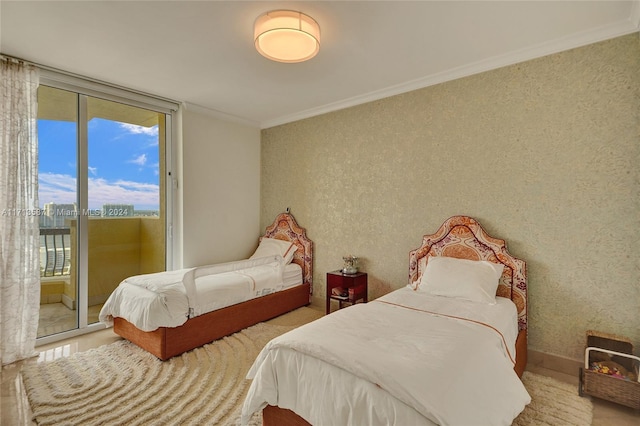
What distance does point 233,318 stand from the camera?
126 inches

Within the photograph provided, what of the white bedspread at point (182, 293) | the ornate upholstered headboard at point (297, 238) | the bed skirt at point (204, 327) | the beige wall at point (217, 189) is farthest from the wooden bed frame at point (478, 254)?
the beige wall at point (217, 189)

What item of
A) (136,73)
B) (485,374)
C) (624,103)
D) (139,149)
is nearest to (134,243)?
(139,149)

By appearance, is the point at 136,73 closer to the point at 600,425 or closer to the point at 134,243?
the point at 134,243

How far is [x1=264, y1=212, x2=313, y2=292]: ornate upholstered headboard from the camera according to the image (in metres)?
4.21

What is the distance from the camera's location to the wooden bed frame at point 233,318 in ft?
8.86

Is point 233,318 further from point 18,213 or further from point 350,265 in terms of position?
point 18,213

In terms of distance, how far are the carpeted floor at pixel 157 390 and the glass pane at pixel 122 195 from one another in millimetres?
1019

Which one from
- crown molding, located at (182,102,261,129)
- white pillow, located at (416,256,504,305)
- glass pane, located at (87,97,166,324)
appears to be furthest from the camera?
crown molding, located at (182,102,261,129)

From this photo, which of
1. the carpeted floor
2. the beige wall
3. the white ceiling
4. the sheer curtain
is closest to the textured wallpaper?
the white ceiling

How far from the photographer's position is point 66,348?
2.90 meters

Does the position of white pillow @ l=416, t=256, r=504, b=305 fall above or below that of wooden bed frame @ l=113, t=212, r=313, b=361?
above

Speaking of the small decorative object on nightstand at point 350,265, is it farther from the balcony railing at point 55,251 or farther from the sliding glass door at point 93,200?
the balcony railing at point 55,251

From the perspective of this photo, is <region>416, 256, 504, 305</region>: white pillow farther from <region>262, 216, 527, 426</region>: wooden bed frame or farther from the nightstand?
the nightstand

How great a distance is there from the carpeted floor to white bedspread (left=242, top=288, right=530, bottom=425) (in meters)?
0.44
